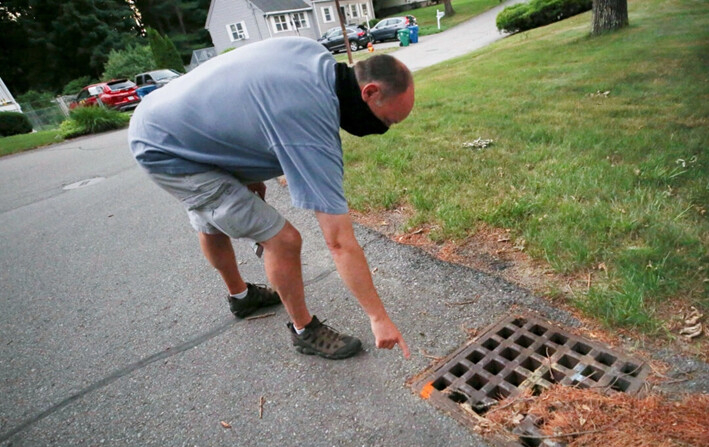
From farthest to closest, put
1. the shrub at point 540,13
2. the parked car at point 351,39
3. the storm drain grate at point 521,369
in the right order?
the parked car at point 351,39 → the shrub at point 540,13 → the storm drain grate at point 521,369

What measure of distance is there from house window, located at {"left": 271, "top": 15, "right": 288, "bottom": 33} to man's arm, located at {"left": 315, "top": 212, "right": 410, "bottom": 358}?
123 ft

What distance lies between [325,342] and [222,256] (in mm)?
766

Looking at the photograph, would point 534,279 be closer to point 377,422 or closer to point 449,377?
Result: point 449,377

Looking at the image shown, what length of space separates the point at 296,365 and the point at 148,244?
2.46 metres

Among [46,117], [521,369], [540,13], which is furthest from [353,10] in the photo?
[521,369]

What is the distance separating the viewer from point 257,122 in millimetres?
1583

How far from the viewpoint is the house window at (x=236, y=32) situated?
35888mm

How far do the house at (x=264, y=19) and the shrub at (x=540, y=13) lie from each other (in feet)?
69.8

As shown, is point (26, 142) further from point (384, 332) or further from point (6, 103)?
point (384, 332)

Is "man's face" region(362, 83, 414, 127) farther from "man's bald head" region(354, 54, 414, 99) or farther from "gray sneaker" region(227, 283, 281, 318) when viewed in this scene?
"gray sneaker" region(227, 283, 281, 318)

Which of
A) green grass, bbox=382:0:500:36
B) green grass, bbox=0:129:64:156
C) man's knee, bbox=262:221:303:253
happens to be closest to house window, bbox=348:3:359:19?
green grass, bbox=382:0:500:36

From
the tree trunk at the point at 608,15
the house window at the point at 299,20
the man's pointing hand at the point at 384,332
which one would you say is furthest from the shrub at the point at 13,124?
the house window at the point at 299,20

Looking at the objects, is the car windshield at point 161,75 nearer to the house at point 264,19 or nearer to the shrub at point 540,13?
the shrub at point 540,13

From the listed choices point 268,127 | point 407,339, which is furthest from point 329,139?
point 407,339
